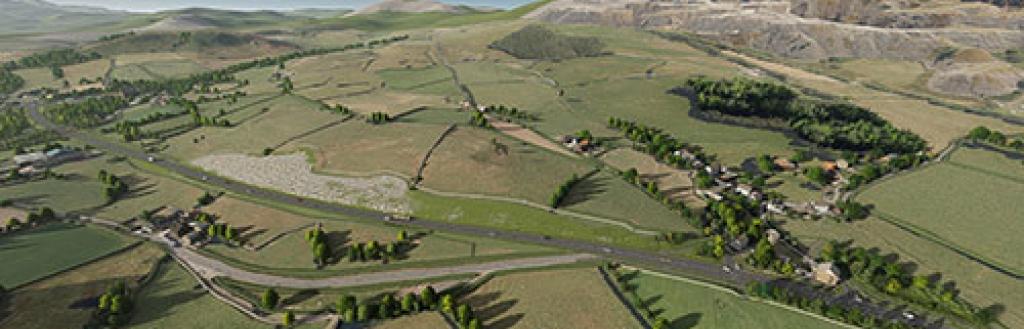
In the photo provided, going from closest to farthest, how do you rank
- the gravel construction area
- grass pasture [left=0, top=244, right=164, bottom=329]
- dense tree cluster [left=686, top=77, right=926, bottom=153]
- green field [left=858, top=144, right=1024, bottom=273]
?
1. grass pasture [left=0, top=244, right=164, bottom=329]
2. green field [left=858, top=144, right=1024, bottom=273]
3. the gravel construction area
4. dense tree cluster [left=686, top=77, right=926, bottom=153]

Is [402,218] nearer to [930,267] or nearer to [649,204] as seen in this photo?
→ [649,204]

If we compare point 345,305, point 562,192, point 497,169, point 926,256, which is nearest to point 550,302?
point 345,305

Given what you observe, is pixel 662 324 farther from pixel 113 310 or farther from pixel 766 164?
pixel 113 310

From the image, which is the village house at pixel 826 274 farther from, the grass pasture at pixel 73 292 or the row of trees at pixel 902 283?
the grass pasture at pixel 73 292

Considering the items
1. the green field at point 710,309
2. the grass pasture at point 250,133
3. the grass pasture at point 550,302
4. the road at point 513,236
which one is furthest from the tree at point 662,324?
the grass pasture at point 250,133

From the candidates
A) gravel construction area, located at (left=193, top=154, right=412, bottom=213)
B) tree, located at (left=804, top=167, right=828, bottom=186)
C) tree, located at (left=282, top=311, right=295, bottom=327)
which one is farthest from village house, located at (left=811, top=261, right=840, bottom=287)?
tree, located at (left=282, top=311, right=295, bottom=327)

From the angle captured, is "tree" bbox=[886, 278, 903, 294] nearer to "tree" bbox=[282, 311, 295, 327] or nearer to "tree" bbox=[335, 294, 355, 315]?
"tree" bbox=[335, 294, 355, 315]
